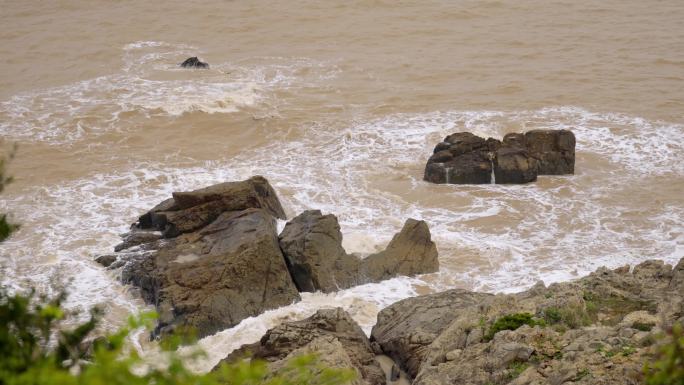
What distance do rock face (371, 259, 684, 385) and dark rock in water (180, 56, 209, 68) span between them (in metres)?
19.8

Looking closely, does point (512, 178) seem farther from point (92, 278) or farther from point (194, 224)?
point (92, 278)

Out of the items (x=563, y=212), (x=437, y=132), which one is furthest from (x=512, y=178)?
(x=437, y=132)

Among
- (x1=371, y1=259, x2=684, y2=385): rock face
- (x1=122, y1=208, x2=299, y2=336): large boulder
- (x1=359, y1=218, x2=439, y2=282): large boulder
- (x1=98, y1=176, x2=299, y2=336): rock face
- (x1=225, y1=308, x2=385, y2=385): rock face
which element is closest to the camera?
(x1=371, y1=259, x2=684, y2=385): rock face

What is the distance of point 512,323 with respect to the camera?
34.6 ft

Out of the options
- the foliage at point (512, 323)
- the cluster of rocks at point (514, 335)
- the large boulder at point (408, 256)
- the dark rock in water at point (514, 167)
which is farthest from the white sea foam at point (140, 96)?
the foliage at point (512, 323)

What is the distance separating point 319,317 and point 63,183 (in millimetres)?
11703

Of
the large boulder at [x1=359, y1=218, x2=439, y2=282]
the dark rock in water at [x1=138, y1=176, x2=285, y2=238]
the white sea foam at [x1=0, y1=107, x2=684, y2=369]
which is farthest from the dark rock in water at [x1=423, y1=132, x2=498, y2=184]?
the dark rock in water at [x1=138, y1=176, x2=285, y2=238]

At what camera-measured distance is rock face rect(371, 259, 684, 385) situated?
899 cm

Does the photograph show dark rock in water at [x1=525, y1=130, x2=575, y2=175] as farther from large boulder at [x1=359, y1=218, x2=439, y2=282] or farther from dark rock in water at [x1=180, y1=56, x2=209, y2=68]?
dark rock in water at [x1=180, y1=56, x2=209, y2=68]

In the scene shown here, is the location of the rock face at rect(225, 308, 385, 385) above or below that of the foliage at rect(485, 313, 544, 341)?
below

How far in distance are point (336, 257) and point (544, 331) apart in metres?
6.36

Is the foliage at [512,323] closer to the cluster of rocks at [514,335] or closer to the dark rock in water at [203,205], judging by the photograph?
the cluster of rocks at [514,335]

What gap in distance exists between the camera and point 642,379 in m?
7.91

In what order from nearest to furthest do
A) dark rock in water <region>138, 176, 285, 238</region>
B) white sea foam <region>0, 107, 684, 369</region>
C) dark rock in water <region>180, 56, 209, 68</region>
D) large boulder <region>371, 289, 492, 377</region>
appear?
1. large boulder <region>371, 289, 492, 377</region>
2. white sea foam <region>0, 107, 684, 369</region>
3. dark rock in water <region>138, 176, 285, 238</region>
4. dark rock in water <region>180, 56, 209, 68</region>
